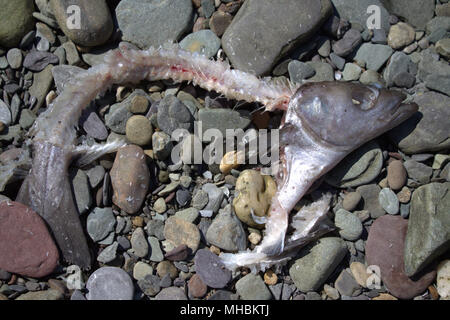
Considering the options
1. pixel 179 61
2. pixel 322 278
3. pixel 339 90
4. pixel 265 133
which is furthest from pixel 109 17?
pixel 322 278

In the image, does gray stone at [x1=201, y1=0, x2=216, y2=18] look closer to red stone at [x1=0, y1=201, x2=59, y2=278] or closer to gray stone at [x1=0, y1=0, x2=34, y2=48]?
gray stone at [x1=0, y1=0, x2=34, y2=48]

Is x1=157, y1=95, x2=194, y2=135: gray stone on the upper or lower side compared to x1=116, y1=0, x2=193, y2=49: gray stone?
lower

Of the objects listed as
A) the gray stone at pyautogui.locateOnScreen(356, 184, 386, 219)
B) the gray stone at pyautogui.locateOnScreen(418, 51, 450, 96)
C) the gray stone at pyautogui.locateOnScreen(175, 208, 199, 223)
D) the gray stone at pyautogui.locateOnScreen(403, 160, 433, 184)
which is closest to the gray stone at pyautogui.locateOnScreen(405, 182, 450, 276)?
the gray stone at pyautogui.locateOnScreen(403, 160, 433, 184)

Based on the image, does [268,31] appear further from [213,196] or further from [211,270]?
[211,270]

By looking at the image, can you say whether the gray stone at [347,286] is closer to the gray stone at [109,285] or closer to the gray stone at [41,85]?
the gray stone at [109,285]

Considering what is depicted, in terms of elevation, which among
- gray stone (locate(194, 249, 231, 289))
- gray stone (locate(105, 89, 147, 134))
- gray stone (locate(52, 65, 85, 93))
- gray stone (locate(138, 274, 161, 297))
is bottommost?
gray stone (locate(138, 274, 161, 297))

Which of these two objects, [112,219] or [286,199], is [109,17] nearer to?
[112,219]
